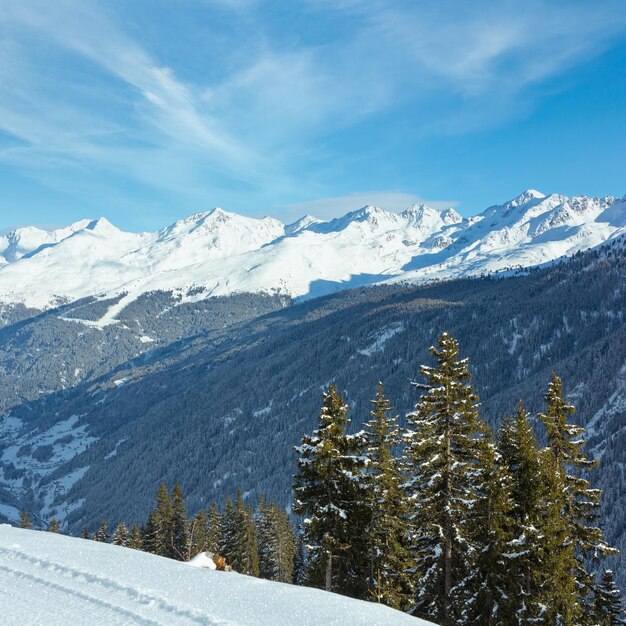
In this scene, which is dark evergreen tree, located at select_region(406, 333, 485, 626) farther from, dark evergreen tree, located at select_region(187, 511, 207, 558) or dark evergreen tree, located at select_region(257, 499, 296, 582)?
dark evergreen tree, located at select_region(257, 499, 296, 582)

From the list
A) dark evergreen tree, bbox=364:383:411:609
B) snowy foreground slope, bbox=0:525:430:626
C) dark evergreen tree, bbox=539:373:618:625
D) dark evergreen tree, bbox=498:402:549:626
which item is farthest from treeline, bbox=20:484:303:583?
snowy foreground slope, bbox=0:525:430:626

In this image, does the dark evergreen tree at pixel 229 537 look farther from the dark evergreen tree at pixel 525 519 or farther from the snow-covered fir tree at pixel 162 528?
the dark evergreen tree at pixel 525 519

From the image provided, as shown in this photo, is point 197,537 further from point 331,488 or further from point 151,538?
point 331,488

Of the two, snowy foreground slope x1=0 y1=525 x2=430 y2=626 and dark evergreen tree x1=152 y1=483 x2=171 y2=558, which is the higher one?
snowy foreground slope x1=0 y1=525 x2=430 y2=626

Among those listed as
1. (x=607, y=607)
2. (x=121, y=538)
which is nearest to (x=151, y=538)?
(x=121, y=538)

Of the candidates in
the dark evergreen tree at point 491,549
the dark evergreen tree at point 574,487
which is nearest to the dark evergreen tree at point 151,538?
the dark evergreen tree at point 491,549

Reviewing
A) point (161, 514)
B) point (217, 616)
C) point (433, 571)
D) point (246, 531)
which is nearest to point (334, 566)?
point (433, 571)

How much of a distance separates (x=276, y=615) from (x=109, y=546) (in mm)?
7236

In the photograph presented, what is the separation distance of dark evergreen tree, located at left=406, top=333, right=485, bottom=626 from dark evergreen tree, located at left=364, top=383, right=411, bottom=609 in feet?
7.08

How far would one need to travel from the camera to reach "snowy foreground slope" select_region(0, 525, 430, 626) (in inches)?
415

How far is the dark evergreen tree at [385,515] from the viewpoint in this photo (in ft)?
79.7

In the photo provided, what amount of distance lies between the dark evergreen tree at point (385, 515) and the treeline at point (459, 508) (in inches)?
2.3

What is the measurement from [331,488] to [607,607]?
1483 centimetres

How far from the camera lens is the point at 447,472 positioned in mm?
21219
